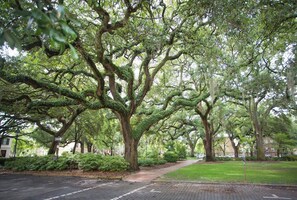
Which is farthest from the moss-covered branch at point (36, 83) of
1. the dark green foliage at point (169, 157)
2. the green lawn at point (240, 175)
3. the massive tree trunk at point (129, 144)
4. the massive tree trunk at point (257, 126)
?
the massive tree trunk at point (257, 126)

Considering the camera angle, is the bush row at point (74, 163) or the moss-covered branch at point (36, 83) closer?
the moss-covered branch at point (36, 83)

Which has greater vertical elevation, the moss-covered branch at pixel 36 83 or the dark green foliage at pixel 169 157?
the moss-covered branch at pixel 36 83

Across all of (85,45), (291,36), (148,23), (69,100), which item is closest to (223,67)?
(291,36)

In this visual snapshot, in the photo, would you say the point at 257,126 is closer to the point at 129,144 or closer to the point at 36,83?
the point at 129,144

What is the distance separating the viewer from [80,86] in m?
16.7

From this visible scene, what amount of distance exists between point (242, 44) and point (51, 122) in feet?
66.6

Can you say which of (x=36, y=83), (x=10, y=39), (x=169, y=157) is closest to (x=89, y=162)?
(x=36, y=83)

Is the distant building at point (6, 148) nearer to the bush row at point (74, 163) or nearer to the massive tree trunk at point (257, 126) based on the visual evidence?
the bush row at point (74, 163)

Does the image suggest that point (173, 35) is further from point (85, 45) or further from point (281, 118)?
point (281, 118)

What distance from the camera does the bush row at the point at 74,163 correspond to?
13.5 meters

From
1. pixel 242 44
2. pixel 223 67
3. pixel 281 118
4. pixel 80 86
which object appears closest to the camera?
pixel 242 44

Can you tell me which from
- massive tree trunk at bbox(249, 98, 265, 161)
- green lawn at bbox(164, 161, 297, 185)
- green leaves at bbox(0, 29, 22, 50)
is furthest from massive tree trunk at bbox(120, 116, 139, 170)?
massive tree trunk at bbox(249, 98, 265, 161)

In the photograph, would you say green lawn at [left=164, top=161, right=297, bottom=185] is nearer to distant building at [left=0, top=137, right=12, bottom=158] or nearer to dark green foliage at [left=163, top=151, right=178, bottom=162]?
dark green foliage at [left=163, top=151, right=178, bottom=162]

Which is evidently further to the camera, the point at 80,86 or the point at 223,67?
the point at 80,86
